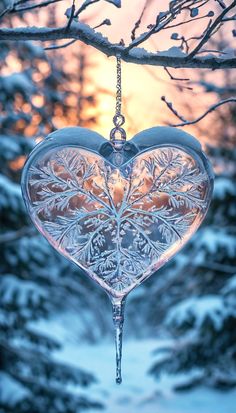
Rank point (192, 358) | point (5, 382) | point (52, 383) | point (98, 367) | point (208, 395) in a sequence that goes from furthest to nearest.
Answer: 1. point (98, 367)
2. point (208, 395)
3. point (192, 358)
4. point (52, 383)
5. point (5, 382)

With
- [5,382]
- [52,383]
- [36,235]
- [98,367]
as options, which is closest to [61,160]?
[36,235]

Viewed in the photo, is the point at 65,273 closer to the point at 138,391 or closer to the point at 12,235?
the point at 138,391

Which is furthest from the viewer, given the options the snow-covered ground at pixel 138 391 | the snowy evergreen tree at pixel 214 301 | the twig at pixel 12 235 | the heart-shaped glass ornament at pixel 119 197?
the snow-covered ground at pixel 138 391

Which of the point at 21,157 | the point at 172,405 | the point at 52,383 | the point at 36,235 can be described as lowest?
the point at 172,405

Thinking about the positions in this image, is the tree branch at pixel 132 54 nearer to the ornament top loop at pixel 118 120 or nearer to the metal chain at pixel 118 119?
the metal chain at pixel 118 119

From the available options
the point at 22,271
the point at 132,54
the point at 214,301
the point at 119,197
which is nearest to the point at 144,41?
the point at 132,54

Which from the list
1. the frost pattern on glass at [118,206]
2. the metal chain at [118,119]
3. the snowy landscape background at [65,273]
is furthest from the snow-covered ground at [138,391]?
the metal chain at [118,119]

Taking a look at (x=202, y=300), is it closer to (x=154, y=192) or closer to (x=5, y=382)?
(x=5, y=382)

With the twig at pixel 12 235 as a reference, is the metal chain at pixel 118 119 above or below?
above
